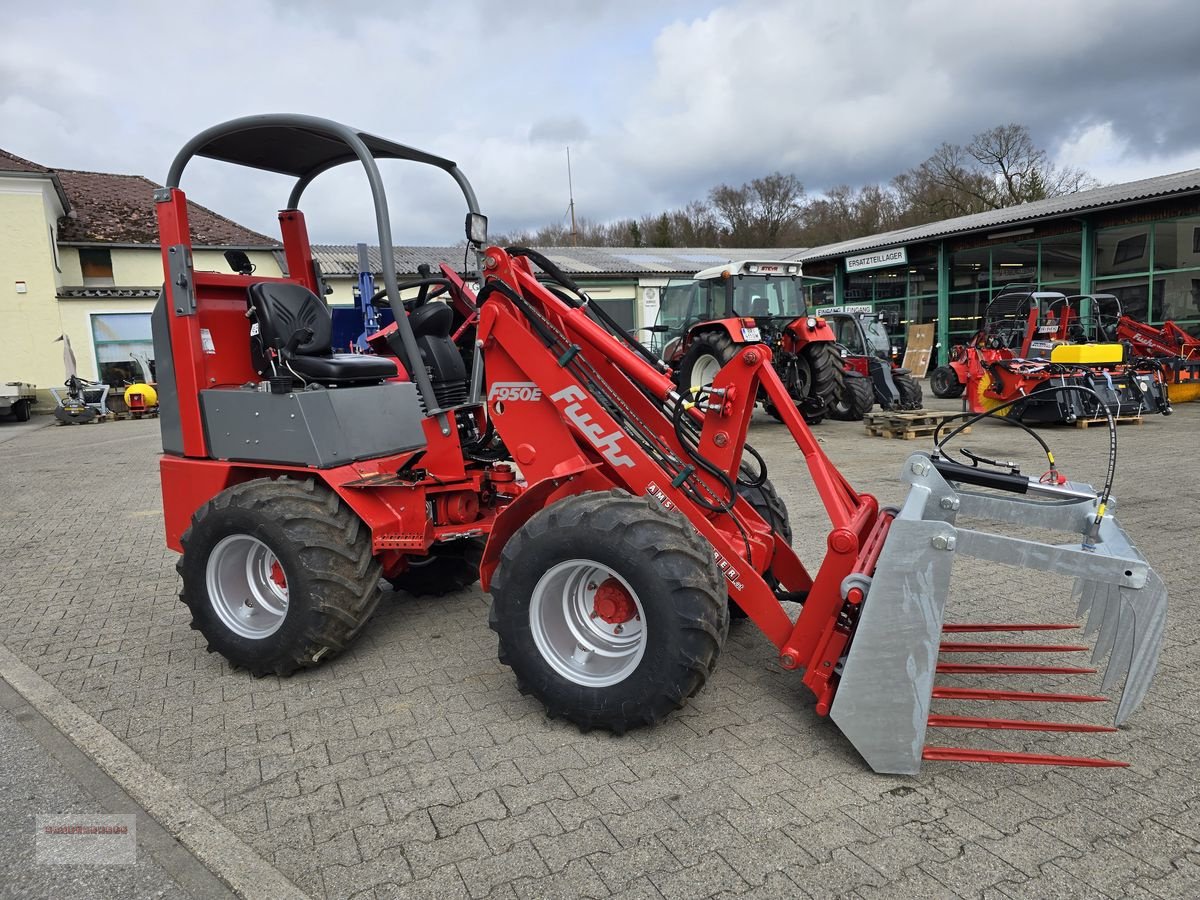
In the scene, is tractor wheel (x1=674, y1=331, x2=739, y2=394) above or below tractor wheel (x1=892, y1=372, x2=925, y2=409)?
above

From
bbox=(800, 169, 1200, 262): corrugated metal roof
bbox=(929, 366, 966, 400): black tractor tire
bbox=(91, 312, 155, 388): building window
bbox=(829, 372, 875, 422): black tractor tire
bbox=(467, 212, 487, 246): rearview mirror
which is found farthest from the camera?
A: bbox=(91, 312, 155, 388): building window

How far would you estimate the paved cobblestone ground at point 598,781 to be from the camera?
237 centimetres

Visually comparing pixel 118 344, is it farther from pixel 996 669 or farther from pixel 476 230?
pixel 996 669

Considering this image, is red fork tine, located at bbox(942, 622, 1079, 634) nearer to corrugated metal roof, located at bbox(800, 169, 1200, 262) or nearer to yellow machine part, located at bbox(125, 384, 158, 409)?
corrugated metal roof, located at bbox(800, 169, 1200, 262)

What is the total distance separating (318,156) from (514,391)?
1.99 meters

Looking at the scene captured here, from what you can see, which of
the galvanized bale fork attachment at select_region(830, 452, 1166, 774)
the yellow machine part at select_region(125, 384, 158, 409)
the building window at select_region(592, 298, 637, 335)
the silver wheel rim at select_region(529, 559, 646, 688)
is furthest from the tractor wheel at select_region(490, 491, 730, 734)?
the building window at select_region(592, 298, 637, 335)

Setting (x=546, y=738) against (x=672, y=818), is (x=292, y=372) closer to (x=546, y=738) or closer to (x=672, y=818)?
(x=546, y=738)

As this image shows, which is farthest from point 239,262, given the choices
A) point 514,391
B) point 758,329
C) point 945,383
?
point 945,383

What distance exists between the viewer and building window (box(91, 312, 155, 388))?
78.6 ft

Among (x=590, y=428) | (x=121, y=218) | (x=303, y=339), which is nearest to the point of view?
(x=590, y=428)

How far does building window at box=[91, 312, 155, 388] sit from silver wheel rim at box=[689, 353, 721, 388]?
18517 mm

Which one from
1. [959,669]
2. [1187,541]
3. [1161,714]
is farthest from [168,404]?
[1187,541]

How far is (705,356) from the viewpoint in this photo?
40.9 ft

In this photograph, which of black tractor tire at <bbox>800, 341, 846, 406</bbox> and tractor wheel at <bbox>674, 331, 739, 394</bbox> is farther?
black tractor tire at <bbox>800, 341, 846, 406</bbox>
